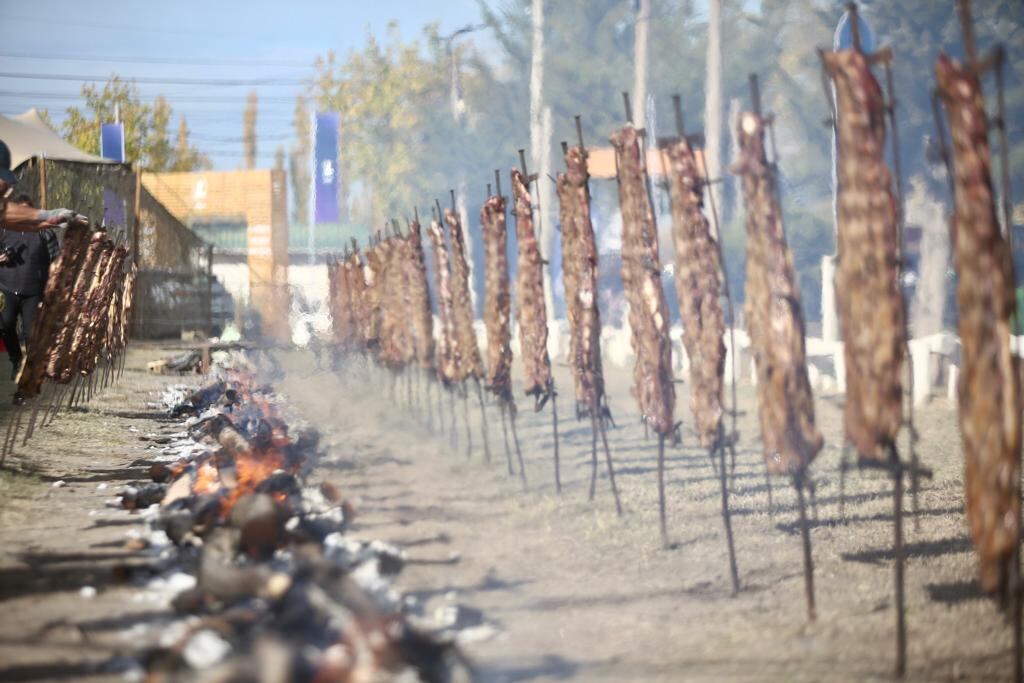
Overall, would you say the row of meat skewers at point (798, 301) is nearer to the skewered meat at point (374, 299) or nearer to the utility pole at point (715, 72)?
the skewered meat at point (374, 299)

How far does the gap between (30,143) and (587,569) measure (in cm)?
1614

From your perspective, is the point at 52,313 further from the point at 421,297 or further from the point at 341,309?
the point at 341,309

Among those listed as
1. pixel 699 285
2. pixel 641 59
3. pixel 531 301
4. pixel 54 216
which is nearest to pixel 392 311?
pixel 531 301

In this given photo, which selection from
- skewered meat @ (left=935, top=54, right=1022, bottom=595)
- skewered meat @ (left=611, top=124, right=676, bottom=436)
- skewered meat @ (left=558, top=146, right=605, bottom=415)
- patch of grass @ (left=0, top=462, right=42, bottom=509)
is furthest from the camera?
skewered meat @ (left=558, top=146, right=605, bottom=415)

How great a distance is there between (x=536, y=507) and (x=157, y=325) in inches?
882

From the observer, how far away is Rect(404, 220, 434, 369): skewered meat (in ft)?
45.4

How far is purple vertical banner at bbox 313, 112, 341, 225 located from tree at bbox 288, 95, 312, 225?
120 ft

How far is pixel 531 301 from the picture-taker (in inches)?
389

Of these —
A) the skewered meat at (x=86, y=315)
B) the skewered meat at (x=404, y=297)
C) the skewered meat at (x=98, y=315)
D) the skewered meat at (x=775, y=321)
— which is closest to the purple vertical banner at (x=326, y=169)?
the skewered meat at (x=404, y=297)

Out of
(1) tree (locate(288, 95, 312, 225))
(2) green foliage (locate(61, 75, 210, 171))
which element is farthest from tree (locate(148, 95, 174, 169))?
(1) tree (locate(288, 95, 312, 225))

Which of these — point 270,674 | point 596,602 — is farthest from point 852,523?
point 270,674

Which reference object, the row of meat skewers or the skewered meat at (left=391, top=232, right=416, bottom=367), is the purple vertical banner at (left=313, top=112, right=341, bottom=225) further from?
the row of meat skewers

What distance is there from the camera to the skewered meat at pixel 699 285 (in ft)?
22.9

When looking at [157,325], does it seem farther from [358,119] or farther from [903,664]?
[358,119]
